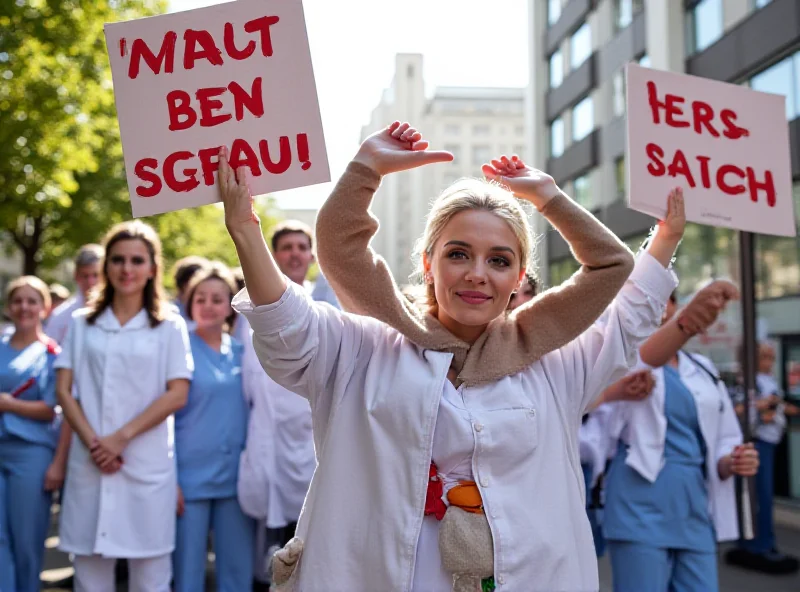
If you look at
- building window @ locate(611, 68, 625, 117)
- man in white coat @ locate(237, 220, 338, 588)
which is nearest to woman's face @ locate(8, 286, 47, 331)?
man in white coat @ locate(237, 220, 338, 588)

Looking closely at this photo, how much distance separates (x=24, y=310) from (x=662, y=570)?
155 inches

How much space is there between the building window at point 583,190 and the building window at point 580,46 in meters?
2.99

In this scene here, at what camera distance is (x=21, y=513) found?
498 centimetres

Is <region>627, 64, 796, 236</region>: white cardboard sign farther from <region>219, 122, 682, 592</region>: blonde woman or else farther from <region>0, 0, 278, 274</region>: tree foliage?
<region>0, 0, 278, 274</region>: tree foliage

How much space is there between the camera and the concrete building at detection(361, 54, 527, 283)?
261ft

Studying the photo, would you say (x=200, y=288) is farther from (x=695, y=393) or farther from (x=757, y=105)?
(x=757, y=105)

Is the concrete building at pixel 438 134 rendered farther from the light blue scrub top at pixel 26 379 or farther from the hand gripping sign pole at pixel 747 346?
the hand gripping sign pole at pixel 747 346

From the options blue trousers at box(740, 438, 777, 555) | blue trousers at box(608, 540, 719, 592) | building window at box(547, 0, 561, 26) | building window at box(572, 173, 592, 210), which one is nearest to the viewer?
blue trousers at box(608, 540, 719, 592)

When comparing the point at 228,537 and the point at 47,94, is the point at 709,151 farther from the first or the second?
the point at 47,94

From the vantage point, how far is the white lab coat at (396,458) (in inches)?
88.3

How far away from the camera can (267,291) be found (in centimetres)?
218

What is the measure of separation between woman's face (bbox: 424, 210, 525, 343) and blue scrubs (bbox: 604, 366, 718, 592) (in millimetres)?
1939

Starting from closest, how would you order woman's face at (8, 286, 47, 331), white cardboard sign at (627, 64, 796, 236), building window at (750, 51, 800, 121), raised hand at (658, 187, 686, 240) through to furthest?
raised hand at (658, 187, 686, 240) → white cardboard sign at (627, 64, 796, 236) → woman's face at (8, 286, 47, 331) → building window at (750, 51, 800, 121)

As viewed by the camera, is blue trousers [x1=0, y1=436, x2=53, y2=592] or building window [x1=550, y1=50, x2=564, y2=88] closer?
blue trousers [x1=0, y1=436, x2=53, y2=592]
